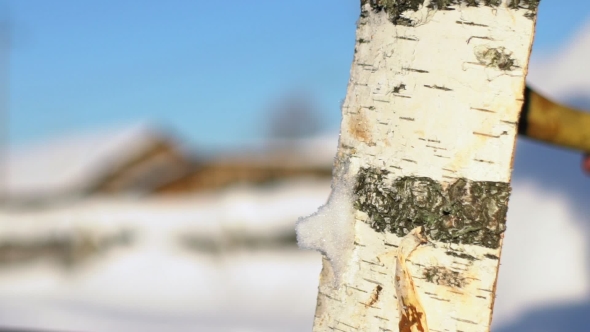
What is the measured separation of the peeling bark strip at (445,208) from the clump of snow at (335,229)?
60 mm

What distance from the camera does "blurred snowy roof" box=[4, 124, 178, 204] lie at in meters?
12.8

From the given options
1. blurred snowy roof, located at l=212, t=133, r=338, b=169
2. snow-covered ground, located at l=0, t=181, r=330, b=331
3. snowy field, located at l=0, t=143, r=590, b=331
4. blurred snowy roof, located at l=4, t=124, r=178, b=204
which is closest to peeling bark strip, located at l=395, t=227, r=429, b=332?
snowy field, located at l=0, t=143, r=590, b=331

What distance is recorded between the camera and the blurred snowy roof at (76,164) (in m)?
12.8

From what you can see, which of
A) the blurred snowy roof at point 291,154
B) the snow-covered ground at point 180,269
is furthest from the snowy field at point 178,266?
the blurred snowy roof at point 291,154

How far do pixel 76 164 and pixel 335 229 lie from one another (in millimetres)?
13572

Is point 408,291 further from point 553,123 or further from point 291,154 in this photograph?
point 291,154

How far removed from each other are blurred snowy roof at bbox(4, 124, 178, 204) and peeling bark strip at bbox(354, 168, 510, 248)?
461 inches

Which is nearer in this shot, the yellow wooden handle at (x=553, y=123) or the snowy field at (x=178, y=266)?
the yellow wooden handle at (x=553, y=123)

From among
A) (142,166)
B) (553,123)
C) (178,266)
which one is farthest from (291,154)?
(553,123)

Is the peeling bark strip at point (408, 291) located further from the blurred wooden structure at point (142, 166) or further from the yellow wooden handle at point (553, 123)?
the blurred wooden structure at point (142, 166)

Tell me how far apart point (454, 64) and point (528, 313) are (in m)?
2.99

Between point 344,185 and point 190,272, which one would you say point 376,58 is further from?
point 190,272

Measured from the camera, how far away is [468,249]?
0.99 meters

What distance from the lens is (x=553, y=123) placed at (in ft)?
4.42
